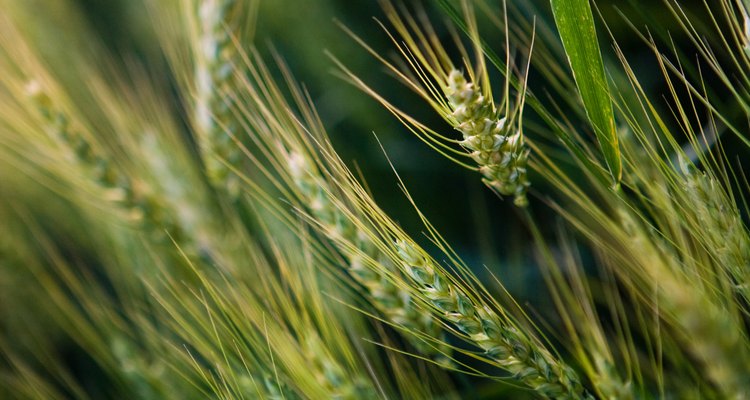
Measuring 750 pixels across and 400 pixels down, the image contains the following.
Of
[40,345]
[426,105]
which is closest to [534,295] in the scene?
[426,105]

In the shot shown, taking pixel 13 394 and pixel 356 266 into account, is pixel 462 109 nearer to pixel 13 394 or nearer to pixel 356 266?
pixel 356 266

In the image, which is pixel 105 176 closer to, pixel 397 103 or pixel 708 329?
pixel 397 103

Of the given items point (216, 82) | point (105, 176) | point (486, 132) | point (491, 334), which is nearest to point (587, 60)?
point (486, 132)

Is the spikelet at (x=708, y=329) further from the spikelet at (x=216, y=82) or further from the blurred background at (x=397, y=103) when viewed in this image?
the spikelet at (x=216, y=82)

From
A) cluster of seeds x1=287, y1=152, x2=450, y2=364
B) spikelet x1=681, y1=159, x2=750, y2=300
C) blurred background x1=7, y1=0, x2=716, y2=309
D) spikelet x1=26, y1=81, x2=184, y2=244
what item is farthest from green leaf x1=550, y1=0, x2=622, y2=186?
spikelet x1=26, y1=81, x2=184, y2=244

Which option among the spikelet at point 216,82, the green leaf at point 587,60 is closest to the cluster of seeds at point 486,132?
the green leaf at point 587,60

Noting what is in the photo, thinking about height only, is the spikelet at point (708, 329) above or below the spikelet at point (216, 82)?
below
